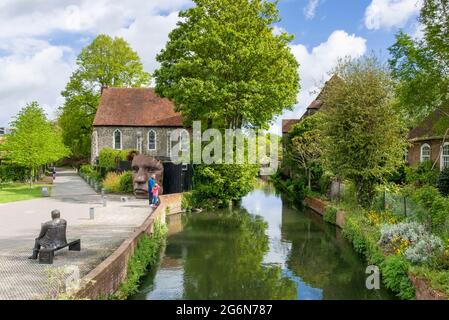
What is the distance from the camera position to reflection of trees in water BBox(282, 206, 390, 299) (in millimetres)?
11664

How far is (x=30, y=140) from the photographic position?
118 feet

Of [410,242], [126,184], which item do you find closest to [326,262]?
[410,242]

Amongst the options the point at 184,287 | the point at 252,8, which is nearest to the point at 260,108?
the point at 252,8

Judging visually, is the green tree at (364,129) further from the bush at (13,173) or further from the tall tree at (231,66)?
the bush at (13,173)

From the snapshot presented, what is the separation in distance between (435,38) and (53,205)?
799 inches

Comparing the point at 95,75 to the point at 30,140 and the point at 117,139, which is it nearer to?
the point at 117,139

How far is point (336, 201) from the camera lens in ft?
80.5

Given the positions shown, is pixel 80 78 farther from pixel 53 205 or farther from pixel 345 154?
pixel 345 154

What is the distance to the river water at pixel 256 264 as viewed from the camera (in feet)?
37.1

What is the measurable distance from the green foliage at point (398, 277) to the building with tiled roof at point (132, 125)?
1422 inches

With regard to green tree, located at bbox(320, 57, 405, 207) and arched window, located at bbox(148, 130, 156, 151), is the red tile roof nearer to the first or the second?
arched window, located at bbox(148, 130, 156, 151)

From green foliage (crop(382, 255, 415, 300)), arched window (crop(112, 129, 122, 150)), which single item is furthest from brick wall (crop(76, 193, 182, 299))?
arched window (crop(112, 129, 122, 150))

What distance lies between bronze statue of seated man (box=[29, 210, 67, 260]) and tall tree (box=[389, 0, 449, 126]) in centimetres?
1553

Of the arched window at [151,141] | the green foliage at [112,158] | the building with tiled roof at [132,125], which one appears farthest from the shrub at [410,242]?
the arched window at [151,141]
